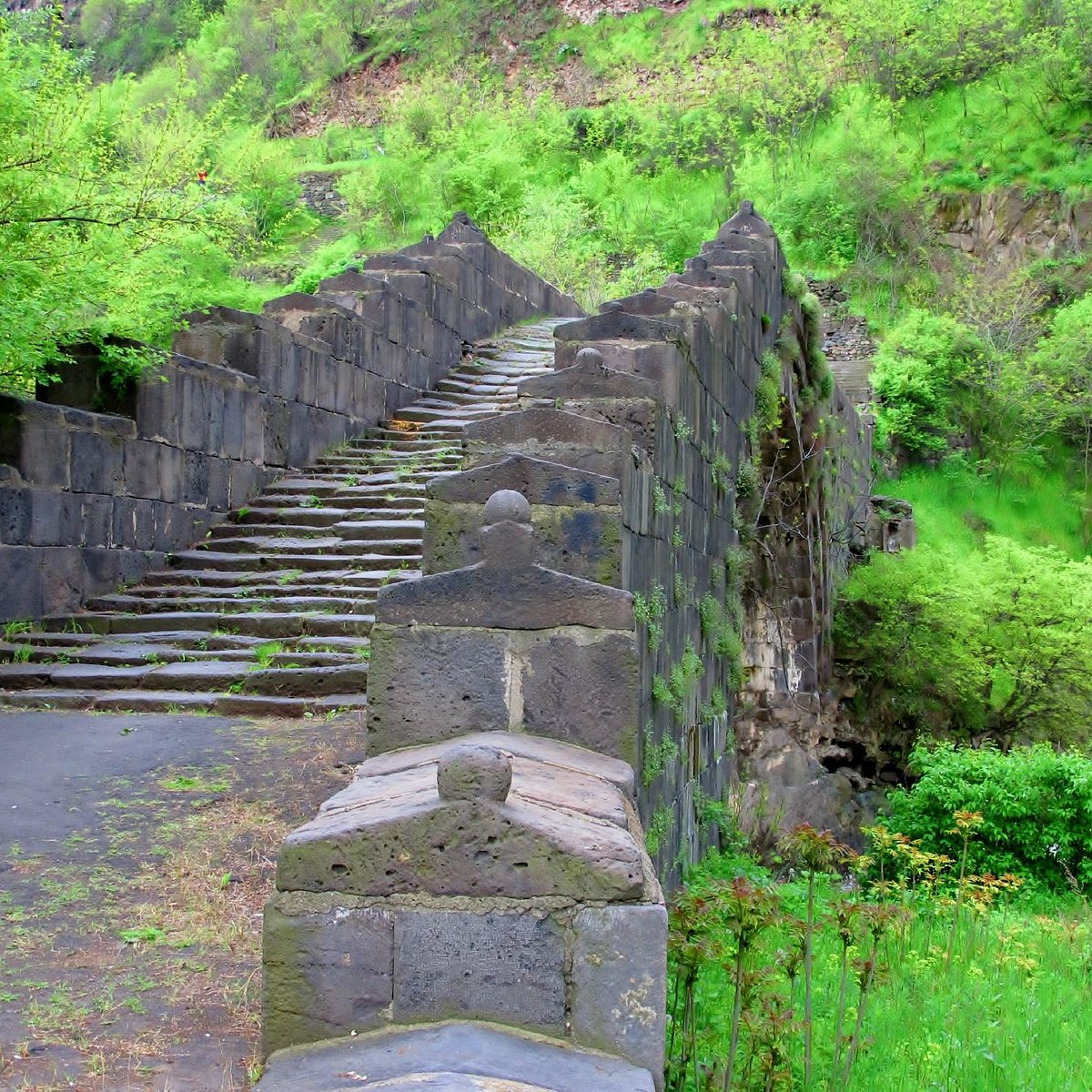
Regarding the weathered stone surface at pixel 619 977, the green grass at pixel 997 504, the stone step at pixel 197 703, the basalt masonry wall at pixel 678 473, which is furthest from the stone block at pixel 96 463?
the green grass at pixel 997 504

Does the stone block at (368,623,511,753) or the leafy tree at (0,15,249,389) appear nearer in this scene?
the stone block at (368,623,511,753)

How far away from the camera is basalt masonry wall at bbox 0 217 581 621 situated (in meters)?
8.65

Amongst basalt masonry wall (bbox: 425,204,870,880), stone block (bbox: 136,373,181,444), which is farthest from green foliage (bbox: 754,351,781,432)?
stone block (bbox: 136,373,181,444)

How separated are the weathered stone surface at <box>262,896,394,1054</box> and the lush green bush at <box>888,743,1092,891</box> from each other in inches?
429

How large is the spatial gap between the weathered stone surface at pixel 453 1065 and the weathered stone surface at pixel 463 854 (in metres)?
0.28

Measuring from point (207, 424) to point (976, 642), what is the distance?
38.4 feet

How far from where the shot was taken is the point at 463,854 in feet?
8.63

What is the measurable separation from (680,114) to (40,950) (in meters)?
41.2

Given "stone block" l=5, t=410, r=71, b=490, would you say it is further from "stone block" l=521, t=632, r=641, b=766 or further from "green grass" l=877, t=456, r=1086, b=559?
"green grass" l=877, t=456, r=1086, b=559

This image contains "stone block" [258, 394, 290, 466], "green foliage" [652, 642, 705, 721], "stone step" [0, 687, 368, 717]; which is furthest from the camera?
"stone block" [258, 394, 290, 466]

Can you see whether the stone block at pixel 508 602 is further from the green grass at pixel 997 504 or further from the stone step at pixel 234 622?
the green grass at pixel 997 504

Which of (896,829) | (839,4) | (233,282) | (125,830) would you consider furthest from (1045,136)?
(125,830)

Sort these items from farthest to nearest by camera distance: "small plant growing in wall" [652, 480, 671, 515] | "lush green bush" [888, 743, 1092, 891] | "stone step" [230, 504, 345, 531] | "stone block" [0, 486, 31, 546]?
"lush green bush" [888, 743, 1092, 891] < "stone step" [230, 504, 345, 531] < "stone block" [0, 486, 31, 546] < "small plant growing in wall" [652, 480, 671, 515]

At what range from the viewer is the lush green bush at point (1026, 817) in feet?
41.3
